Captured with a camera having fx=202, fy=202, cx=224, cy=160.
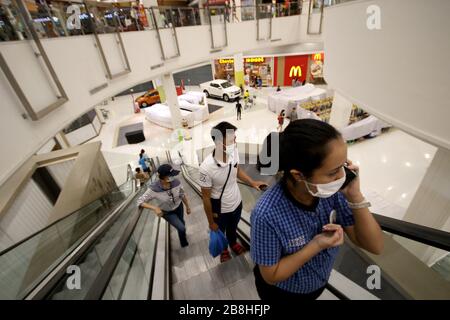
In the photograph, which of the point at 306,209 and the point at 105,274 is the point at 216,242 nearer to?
the point at 105,274

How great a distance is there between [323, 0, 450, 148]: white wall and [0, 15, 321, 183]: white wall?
4.39m

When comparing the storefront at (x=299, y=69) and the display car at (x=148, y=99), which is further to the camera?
the display car at (x=148, y=99)

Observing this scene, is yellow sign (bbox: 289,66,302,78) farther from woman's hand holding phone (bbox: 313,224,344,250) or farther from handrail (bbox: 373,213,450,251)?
woman's hand holding phone (bbox: 313,224,344,250)

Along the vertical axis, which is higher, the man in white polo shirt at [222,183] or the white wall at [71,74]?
the white wall at [71,74]

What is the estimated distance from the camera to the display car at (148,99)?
17.7 meters


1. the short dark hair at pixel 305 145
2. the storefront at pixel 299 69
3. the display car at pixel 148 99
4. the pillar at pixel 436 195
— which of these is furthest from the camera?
the display car at pixel 148 99

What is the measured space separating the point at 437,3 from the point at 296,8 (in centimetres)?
1196

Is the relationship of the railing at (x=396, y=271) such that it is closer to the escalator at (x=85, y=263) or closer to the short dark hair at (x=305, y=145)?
the short dark hair at (x=305, y=145)

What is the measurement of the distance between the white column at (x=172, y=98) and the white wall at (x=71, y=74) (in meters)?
2.00

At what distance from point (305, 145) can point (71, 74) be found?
4.63 metres

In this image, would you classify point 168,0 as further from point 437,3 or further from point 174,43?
point 437,3

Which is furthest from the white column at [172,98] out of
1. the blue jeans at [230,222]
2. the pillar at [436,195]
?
the pillar at [436,195]

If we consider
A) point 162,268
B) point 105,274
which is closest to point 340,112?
point 162,268

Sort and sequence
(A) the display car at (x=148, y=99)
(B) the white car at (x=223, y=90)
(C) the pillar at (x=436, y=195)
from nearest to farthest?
(C) the pillar at (x=436, y=195), (B) the white car at (x=223, y=90), (A) the display car at (x=148, y=99)
